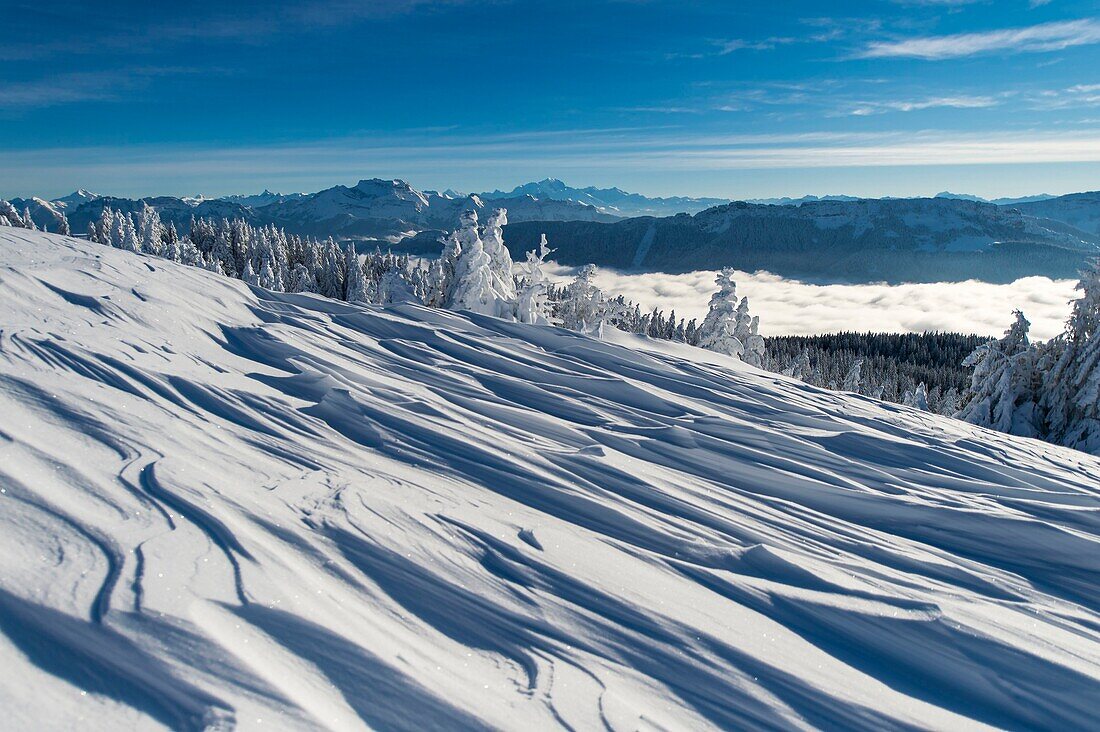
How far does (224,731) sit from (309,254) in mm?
95697

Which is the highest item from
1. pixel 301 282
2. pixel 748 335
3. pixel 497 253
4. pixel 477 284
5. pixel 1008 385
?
pixel 497 253

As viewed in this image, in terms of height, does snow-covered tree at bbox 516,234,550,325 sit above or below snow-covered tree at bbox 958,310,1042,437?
above

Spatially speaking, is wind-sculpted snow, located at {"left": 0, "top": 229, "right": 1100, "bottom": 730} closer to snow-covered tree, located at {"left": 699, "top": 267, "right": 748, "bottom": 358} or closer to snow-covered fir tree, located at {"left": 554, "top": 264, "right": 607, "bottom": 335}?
snow-covered fir tree, located at {"left": 554, "top": 264, "right": 607, "bottom": 335}

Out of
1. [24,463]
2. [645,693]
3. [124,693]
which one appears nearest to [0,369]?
[24,463]

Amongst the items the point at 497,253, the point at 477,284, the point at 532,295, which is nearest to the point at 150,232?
the point at 497,253

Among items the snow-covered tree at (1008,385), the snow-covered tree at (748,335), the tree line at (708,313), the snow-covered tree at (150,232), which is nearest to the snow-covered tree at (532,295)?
the tree line at (708,313)

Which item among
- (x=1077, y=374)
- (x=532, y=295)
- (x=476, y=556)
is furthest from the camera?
(x=532, y=295)

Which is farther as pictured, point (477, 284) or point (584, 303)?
point (584, 303)

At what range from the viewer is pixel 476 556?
3.39 metres

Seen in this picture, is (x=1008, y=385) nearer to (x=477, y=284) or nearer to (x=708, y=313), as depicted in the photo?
(x=708, y=313)

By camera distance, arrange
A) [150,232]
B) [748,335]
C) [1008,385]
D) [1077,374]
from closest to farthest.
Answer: [1077,374] < [1008,385] < [748,335] < [150,232]

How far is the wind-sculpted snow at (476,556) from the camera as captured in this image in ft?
7.57

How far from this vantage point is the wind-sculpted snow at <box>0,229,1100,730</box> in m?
2.31

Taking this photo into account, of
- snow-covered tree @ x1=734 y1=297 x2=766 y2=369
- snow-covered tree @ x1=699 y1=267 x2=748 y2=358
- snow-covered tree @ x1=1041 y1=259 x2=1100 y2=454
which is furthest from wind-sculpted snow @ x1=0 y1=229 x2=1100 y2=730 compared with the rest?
snow-covered tree @ x1=734 y1=297 x2=766 y2=369
